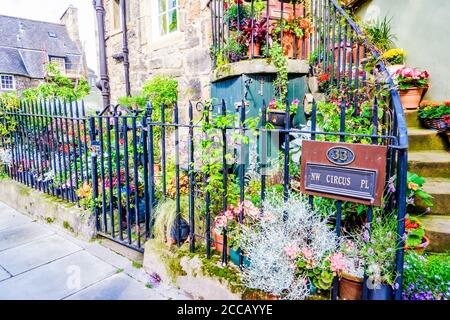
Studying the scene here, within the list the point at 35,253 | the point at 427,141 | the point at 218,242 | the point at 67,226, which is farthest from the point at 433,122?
the point at 35,253

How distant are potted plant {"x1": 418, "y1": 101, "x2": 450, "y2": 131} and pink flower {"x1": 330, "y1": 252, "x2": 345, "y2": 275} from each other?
2.49m

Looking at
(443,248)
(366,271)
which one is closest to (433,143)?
(443,248)

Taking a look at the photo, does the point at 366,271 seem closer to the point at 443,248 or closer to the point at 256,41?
the point at 443,248

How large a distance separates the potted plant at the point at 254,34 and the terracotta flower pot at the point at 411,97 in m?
2.00

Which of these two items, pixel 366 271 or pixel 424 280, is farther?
pixel 424 280

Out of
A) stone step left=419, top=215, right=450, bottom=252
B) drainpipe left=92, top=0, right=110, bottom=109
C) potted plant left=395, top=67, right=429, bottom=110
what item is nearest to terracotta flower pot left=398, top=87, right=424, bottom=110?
potted plant left=395, top=67, right=429, bottom=110

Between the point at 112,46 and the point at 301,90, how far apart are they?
192 inches

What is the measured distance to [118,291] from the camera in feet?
7.68

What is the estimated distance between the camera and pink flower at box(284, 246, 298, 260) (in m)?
1.84

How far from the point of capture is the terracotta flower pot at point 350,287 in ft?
5.70

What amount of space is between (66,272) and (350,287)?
233 cm

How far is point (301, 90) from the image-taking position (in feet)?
13.4

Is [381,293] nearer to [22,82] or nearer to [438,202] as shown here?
[438,202]
